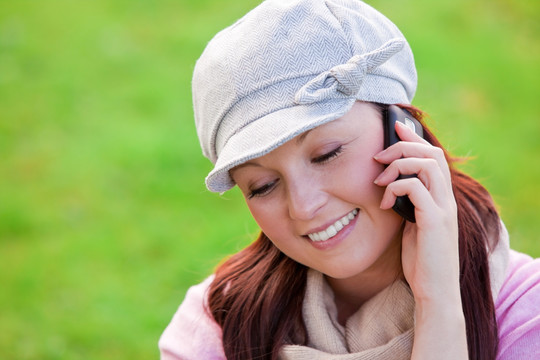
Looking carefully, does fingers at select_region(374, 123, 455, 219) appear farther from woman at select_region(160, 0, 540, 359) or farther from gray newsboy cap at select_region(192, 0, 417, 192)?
gray newsboy cap at select_region(192, 0, 417, 192)

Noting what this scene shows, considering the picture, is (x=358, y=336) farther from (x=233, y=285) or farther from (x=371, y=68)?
(x=371, y=68)

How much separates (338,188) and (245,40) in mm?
429

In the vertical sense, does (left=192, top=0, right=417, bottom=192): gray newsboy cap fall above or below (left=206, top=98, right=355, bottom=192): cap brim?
above

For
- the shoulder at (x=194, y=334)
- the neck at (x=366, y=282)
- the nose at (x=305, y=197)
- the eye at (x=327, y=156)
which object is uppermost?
the eye at (x=327, y=156)

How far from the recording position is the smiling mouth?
5.61 ft

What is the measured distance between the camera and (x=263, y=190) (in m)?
1.75

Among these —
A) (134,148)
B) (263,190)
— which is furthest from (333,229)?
(134,148)

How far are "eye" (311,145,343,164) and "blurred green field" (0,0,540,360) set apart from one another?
1.52 meters

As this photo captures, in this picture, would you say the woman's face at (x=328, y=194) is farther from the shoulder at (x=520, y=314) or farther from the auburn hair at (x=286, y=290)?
the shoulder at (x=520, y=314)

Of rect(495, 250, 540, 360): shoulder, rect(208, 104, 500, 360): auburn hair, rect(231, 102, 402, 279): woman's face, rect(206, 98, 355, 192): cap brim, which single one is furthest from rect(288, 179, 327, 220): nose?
rect(495, 250, 540, 360): shoulder

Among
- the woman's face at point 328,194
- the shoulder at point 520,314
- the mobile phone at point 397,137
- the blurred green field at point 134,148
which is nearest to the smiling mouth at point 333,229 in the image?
the woman's face at point 328,194

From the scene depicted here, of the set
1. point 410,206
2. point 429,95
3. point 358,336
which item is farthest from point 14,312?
point 429,95

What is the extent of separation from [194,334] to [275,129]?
88cm

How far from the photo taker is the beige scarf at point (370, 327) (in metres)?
1.80
